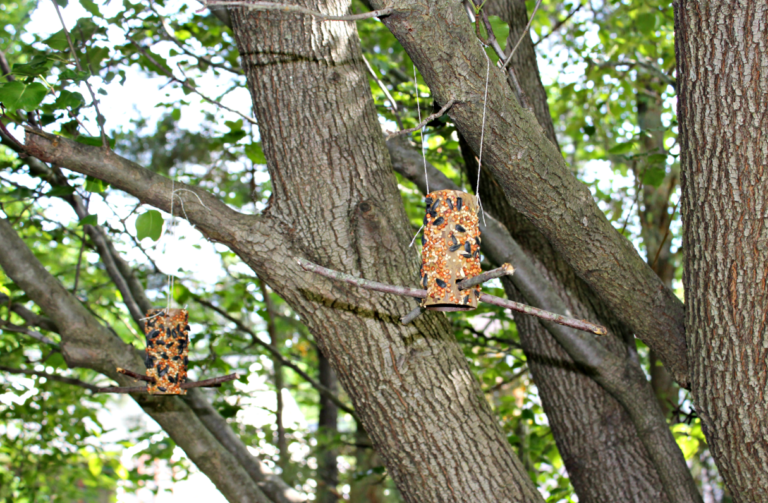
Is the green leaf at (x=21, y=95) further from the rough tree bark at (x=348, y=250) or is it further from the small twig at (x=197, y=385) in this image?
the small twig at (x=197, y=385)

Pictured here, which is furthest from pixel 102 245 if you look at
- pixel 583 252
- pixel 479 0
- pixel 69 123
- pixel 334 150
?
pixel 583 252

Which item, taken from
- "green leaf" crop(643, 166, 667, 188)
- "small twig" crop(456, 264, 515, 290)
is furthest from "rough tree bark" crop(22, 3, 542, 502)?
"green leaf" crop(643, 166, 667, 188)

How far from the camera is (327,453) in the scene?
4906mm

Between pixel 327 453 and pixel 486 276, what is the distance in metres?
4.14

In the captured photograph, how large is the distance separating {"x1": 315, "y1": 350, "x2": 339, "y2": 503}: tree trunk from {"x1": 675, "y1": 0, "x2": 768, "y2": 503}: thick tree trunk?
8.45 feet

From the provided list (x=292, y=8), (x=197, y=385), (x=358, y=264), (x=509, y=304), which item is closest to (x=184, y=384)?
(x=197, y=385)

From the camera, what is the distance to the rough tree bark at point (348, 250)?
70.7 inches

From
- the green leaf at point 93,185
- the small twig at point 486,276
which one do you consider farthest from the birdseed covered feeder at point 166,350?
the small twig at point 486,276

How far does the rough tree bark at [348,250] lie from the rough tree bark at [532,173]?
463 mm

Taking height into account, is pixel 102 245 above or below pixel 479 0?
below

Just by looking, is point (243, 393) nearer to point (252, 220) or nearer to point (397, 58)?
point (252, 220)

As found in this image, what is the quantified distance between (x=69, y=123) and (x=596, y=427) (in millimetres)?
2362

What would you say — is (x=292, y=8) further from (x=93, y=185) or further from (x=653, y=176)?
(x=653, y=176)

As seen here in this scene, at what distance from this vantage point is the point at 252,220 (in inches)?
72.6
